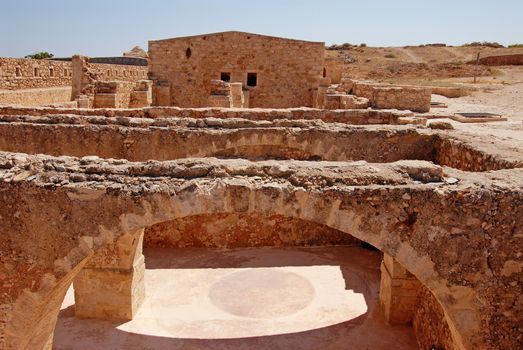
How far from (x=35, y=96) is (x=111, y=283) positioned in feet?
55.8

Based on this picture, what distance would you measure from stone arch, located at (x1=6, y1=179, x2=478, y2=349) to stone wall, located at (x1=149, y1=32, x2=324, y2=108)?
17.3 m

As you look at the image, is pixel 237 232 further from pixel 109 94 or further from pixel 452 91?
pixel 452 91

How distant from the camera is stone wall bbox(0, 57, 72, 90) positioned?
69.1ft

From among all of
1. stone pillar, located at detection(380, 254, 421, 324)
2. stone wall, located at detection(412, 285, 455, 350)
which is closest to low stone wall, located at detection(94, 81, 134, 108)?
stone pillar, located at detection(380, 254, 421, 324)

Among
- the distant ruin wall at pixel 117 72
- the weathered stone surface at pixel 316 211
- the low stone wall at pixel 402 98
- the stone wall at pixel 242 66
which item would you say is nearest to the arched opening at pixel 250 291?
the weathered stone surface at pixel 316 211

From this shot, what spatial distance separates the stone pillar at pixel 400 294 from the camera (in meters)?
7.84

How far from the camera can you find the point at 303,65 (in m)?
21.4

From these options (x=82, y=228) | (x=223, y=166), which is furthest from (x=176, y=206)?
(x=82, y=228)

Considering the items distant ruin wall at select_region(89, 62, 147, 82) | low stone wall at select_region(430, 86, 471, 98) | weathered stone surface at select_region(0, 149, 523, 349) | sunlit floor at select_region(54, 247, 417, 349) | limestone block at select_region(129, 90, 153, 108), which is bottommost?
sunlit floor at select_region(54, 247, 417, 349)

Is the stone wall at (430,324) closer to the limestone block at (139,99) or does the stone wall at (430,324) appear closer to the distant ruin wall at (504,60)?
the limestone block at (139,99)

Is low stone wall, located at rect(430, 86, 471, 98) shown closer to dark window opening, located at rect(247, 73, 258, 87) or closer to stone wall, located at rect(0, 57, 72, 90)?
dark window opening, located at rect(247, 73, 258, 87)

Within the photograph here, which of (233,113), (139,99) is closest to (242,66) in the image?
(139,99)

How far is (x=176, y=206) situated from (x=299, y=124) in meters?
5.37

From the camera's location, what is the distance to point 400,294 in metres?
7.87
